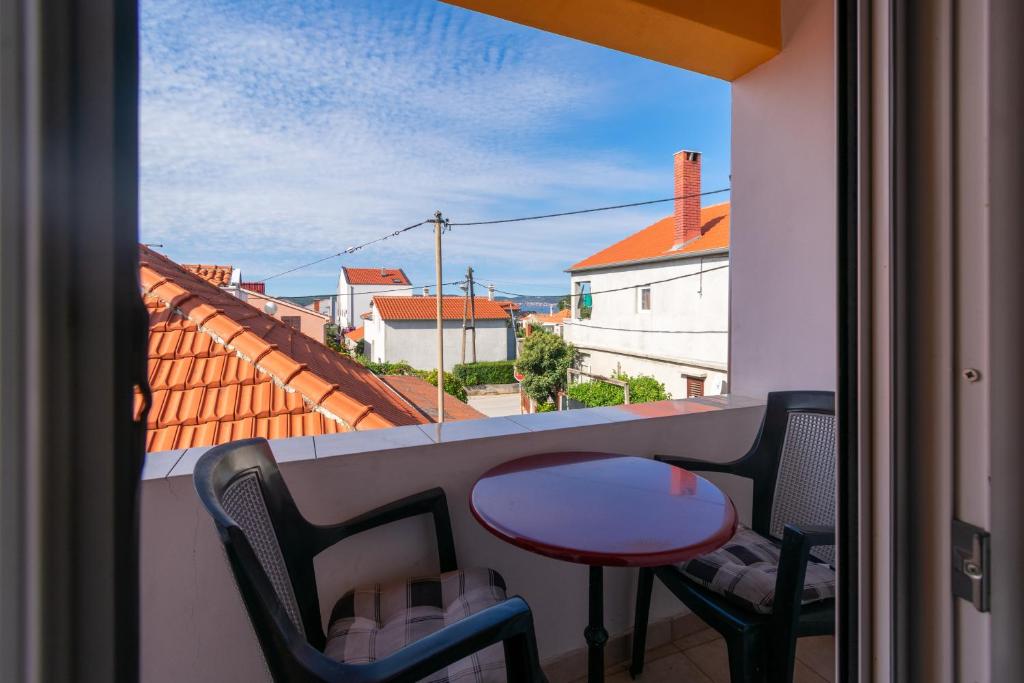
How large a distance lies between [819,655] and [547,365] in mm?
14837

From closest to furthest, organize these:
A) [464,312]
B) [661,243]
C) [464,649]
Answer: [464,649] → [661,243] → [464,312]

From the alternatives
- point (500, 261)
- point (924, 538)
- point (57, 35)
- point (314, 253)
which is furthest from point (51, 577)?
point (500, 261)

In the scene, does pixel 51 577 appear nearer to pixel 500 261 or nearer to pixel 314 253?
pixel 314 253

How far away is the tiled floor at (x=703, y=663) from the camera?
180 centimetres

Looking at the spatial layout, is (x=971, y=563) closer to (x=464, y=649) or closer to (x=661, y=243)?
(x=464, y=649)

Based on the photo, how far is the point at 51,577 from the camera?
0.29 m

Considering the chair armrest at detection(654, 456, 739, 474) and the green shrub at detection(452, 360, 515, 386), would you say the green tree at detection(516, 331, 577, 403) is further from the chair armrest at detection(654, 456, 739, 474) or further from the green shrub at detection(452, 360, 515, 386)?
the chair armrest at detection(654, 456, 739, 474)

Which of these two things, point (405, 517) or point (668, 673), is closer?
point (405, 517)

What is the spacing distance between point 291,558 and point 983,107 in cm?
142

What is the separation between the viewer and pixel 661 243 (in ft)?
47.5

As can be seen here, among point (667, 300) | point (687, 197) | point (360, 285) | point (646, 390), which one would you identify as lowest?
point (646, 390)

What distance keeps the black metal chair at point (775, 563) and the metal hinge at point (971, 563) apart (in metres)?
0.74

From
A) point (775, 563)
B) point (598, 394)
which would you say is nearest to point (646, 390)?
point (598, 394)

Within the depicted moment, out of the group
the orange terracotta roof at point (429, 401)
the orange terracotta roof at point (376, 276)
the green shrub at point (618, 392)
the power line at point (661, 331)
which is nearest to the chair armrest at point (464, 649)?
the orange terracotta roof at point (429, 401)
